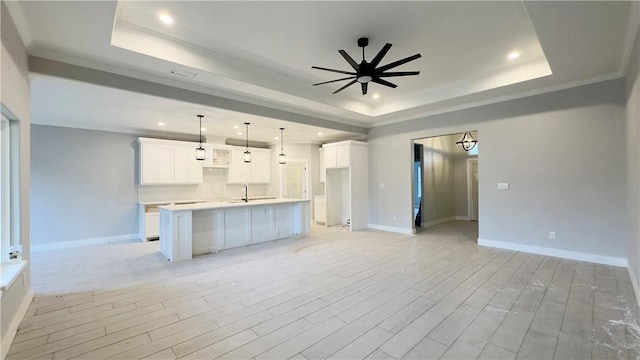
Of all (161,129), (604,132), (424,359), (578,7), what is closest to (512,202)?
(604,132)

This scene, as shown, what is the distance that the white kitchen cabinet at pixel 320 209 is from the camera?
26.3ft

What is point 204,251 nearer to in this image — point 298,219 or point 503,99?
point 298,219

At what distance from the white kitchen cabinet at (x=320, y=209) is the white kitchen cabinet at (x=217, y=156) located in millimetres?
2834

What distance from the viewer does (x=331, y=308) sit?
2.73 m

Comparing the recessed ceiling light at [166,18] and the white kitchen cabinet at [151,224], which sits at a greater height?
the recessed ceiling light at [166,18]

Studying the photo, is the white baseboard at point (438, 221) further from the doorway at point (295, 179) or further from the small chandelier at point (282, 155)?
the small chandelier at point (282, 155)

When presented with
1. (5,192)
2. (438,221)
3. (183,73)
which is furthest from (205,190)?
(438,221)

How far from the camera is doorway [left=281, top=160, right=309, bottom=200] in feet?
28.2

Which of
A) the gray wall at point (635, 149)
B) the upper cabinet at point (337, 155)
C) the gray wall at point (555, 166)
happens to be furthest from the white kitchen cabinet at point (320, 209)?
the gray wall at point (635, 149)

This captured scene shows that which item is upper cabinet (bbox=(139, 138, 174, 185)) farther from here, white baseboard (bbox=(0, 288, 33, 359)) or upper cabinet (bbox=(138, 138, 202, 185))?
white baseboard (bbox=(0, 288, 33, 359))

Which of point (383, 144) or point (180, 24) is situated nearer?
point (180, 24)

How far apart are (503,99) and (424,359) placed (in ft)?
16.0

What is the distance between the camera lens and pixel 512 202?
4910mm

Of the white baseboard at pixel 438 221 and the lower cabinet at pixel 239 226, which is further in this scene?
the white baseboard at pixel 438 221
